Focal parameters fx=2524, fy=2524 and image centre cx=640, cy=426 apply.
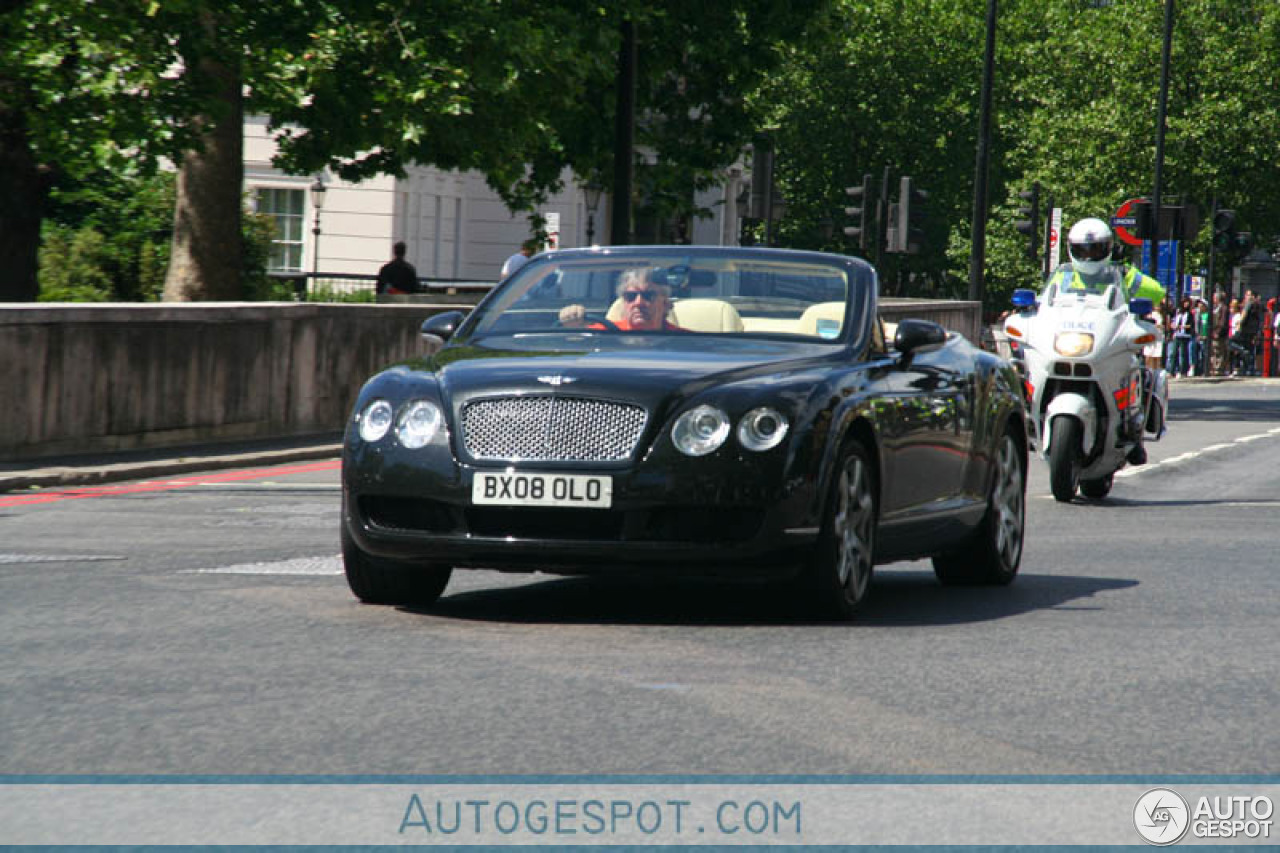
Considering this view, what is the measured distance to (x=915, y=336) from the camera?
9.54 metres

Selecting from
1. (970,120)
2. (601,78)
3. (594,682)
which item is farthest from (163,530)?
(970,120)

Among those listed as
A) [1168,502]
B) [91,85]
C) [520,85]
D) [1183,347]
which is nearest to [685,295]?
[1168,502]

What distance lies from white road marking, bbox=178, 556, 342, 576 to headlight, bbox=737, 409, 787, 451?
2593 mm

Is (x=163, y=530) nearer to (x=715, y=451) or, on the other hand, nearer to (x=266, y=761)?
(x=715, y=451)

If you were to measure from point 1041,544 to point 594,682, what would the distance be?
6.25m

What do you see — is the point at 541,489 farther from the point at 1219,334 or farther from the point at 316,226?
the point at 1219,334

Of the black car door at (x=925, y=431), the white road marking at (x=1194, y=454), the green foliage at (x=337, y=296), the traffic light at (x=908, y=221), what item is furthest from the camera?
the green foliage at (x=337, y=296)

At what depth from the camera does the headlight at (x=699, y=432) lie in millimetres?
8414

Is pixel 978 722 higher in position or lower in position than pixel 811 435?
lower

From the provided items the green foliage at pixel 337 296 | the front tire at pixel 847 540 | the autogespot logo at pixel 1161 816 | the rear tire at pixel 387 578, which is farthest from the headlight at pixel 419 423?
the green foliage at pixel 337 296

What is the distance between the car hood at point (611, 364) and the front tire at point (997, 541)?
1.53 meters

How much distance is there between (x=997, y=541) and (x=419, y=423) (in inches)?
119

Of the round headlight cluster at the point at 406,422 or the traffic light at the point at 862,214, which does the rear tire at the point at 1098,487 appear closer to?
the round headlight cluster at the point at 406,422

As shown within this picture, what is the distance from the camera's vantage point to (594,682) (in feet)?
23.5
